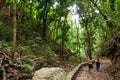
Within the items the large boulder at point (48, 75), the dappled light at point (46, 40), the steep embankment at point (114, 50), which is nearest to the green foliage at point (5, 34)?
the dappled light at point (46, 40)

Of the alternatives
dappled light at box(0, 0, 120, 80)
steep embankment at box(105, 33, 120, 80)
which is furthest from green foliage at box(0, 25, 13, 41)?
steep embankment at box(105, 33, 120, 80)

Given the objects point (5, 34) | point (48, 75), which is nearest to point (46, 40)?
point (5, 34)

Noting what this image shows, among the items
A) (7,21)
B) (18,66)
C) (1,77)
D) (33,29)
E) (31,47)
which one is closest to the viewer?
(1,77)

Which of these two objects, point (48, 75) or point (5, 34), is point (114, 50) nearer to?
point (5, 34)

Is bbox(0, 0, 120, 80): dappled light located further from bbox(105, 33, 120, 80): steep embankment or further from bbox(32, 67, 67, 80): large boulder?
bbox(32, 67, 67, 80): large boulder

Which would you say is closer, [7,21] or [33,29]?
[7,21]

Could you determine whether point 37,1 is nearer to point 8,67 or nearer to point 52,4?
point 52,4

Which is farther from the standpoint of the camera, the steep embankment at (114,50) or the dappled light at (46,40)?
the steep embankment at (114,50)

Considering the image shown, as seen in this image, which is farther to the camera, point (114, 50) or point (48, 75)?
point (114, 50)

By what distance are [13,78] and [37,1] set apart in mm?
13220

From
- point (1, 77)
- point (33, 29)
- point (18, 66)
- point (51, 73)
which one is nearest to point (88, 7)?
point (33, 29)

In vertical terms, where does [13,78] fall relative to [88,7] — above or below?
below

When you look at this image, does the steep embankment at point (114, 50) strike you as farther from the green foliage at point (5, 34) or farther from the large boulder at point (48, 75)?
the large boulder at point (48, 75)

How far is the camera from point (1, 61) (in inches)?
409
